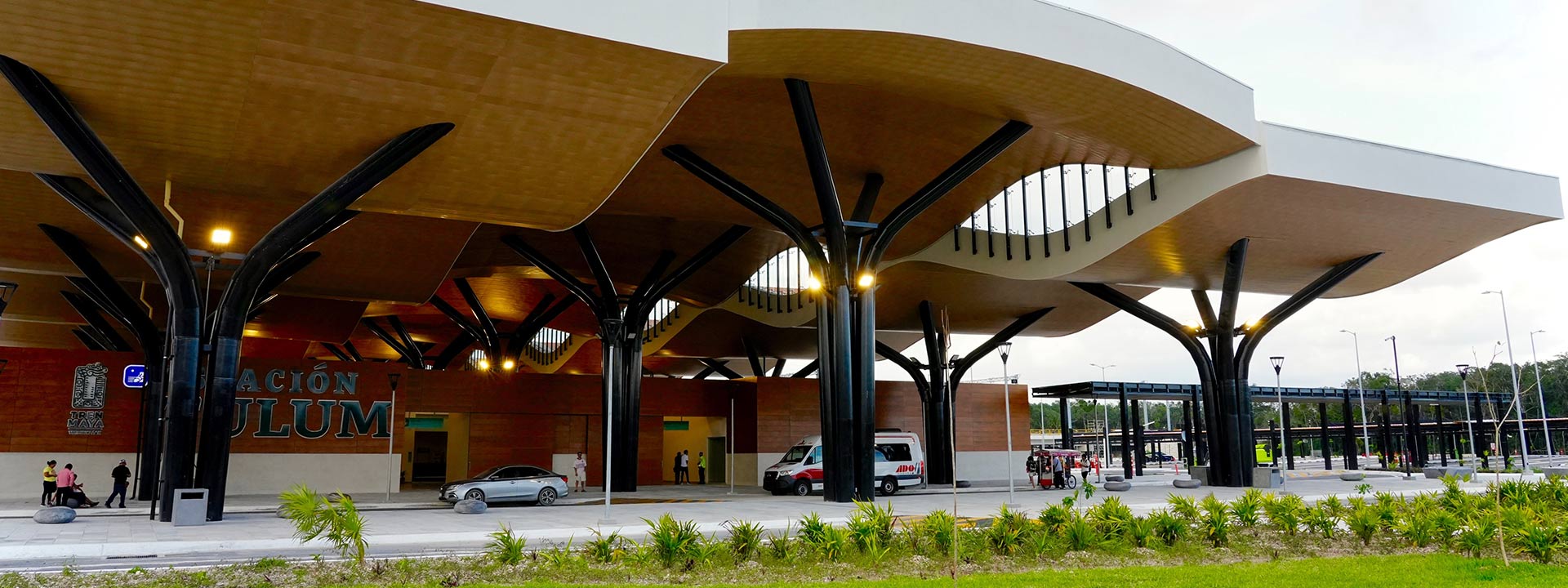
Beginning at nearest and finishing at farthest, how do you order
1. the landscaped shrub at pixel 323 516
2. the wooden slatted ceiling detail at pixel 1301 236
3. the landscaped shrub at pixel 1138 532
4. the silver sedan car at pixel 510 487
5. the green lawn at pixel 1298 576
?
the green lawn at pixel 1298 576, the landscaped shrub at pixel 323 516, the landscaped shrub at pixel 1138 532, the silver sedan car at pixel 510 487, the wooden slatted ceiling detail at pixel 1301 236

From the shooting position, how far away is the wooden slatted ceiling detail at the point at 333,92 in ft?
44.0

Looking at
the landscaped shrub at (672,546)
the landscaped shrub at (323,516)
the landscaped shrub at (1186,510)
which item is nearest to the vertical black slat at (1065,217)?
the landscaped shrub at (1186,510)

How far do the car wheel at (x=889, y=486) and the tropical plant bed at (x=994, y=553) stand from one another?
1722cm

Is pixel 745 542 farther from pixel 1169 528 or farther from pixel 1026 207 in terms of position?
pixel 1026 207

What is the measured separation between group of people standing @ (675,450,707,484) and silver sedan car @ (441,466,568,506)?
14271mm

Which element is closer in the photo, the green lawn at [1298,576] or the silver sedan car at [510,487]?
the green lawn at [1298,576]

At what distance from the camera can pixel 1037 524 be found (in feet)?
43.7

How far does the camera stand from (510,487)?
26594mm

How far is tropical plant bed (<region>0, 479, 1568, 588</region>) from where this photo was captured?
10.3 m

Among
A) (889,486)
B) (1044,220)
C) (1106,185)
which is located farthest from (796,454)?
(1106,185)

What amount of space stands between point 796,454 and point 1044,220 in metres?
11.8

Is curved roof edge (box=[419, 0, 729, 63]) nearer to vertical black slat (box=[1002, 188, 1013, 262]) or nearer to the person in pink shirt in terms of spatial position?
the person in pink shirt

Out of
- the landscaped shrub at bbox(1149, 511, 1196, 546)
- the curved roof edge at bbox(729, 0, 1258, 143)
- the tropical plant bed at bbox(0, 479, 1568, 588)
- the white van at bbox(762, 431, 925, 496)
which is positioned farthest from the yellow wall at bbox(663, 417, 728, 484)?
the landscaped shrub at bbox(1149, 511, 1196, 546)

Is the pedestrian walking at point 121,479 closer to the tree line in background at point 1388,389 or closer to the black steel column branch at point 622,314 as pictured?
the black steel column branch at point 622,314
